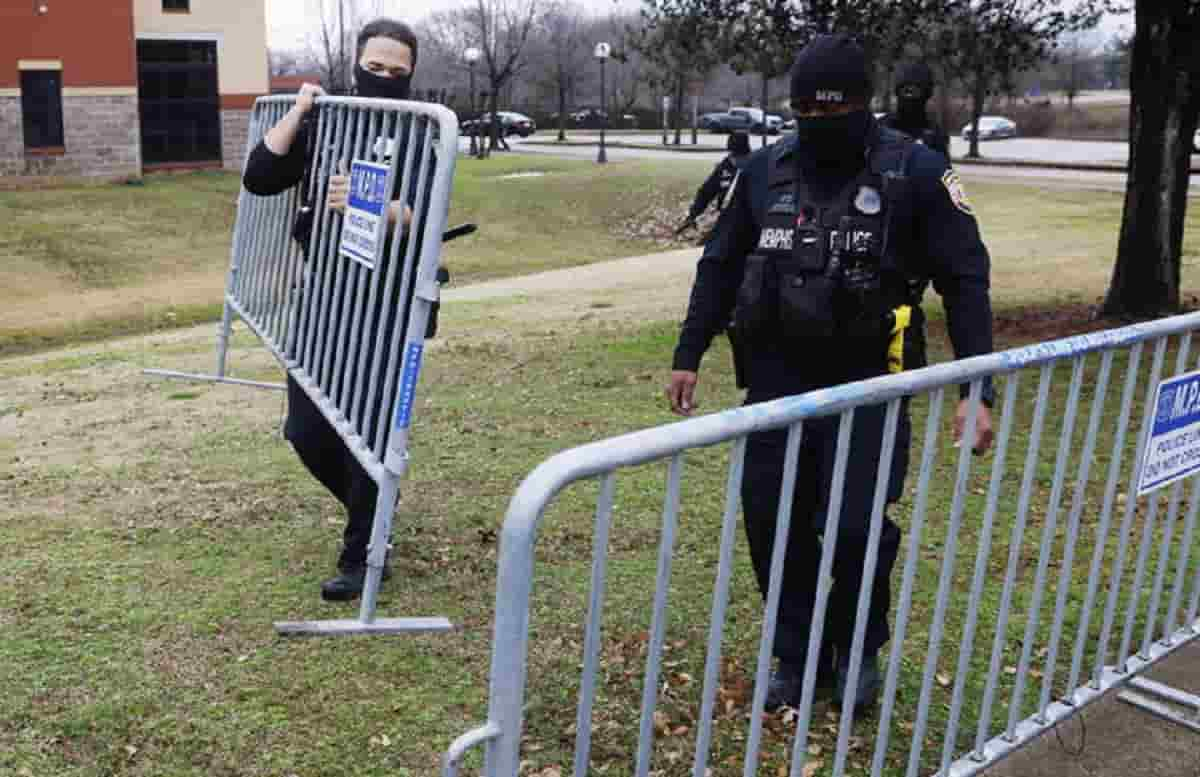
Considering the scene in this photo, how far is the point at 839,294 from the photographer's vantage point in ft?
11.4

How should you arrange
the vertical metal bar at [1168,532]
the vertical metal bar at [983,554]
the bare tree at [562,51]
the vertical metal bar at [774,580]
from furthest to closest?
the bare tree at [562,51]
the vertical metal bar at [1168,532]
the vertical metal bar at [983,554]
the vertical metal bar at [774,580]

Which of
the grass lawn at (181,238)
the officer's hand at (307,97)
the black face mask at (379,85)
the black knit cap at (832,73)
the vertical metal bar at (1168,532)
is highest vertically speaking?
the black knit cap at (832,73)

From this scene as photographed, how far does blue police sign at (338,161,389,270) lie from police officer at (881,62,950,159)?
3934 millimetres

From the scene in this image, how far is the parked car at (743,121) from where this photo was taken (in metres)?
55.6

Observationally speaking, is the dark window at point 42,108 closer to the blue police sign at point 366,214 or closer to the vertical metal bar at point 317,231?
the vertical metal bar at point 317,231

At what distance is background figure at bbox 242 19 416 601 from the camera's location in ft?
15.3

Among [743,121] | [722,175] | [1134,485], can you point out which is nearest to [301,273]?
[1134,485]

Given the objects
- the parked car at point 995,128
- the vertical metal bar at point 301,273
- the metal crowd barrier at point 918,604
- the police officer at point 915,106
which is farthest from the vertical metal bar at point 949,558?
the parked car at point 995,128

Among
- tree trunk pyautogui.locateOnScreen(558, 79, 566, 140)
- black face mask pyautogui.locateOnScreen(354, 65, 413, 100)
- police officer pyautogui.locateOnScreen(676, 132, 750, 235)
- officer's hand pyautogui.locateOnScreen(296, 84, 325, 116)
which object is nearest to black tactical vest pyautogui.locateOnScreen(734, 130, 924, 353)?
black face mask pyautogui.locateOnScreen(354, 65, 413, 100)

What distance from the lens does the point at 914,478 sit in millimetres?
6266

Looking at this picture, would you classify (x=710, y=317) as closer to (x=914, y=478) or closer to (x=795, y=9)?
(x=914, y=478)

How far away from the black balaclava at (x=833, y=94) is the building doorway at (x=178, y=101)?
35.2 meters

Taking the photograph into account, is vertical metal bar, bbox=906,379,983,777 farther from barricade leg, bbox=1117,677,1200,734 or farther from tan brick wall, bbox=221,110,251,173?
tan brick wall, bbox=221,110,251,173

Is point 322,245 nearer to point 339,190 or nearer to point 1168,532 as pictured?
point 339,190
